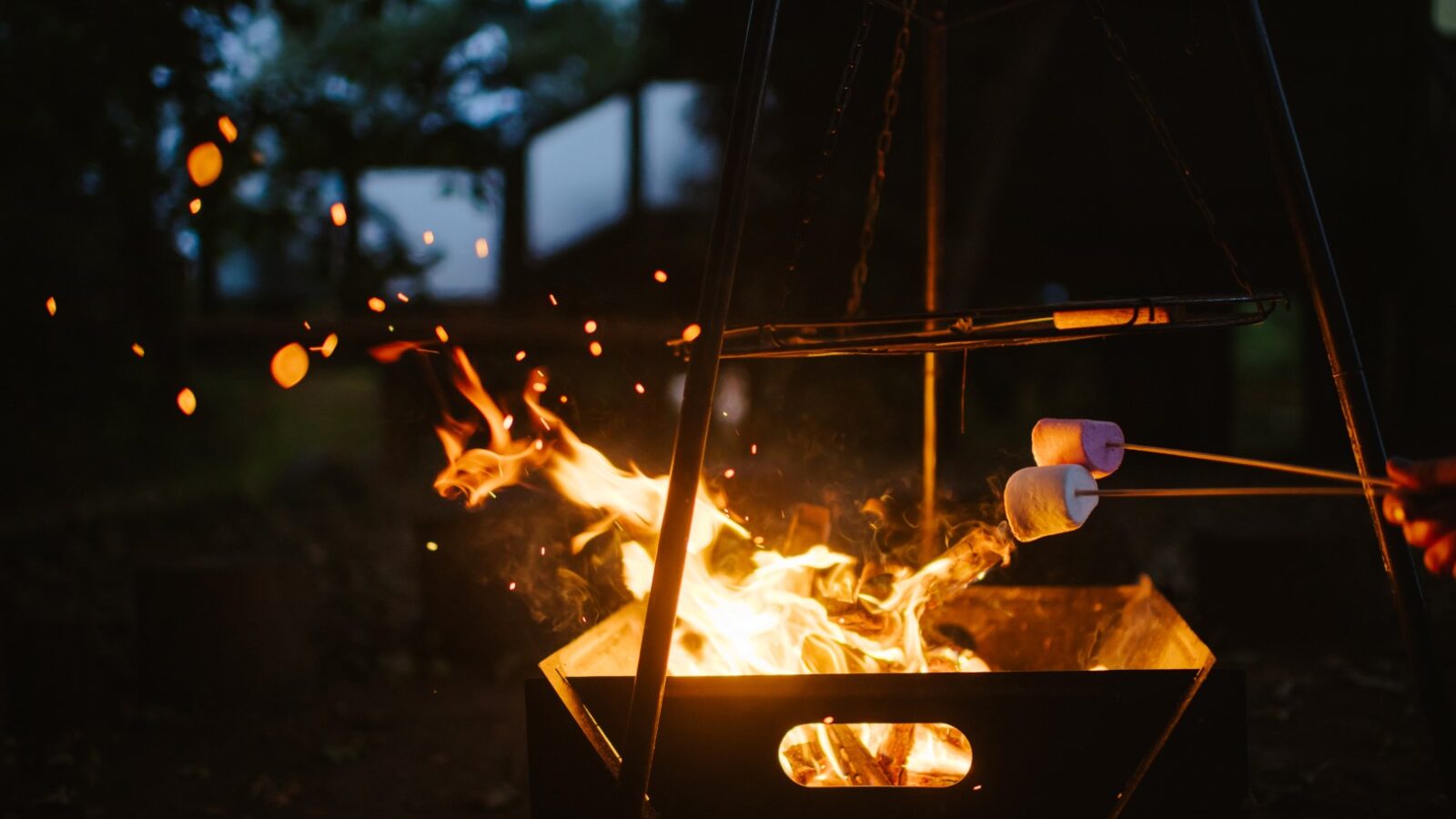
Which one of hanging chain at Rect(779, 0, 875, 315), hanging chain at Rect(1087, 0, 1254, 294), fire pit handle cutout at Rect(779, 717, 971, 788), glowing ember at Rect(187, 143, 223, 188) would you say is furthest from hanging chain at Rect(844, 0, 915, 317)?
glowing ember at Rect(187, 143, 223, 188)

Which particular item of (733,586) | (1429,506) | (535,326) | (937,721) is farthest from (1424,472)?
(535,326)

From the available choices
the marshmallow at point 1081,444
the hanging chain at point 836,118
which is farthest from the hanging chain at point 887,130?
the marshmallow at point 1081,444

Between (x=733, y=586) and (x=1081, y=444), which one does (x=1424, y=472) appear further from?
(x=733, y=586)

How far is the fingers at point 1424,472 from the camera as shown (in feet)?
6.29

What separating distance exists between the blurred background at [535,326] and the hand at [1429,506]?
1.30m

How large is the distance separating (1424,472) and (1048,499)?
680mm

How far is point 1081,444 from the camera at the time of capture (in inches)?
95.3

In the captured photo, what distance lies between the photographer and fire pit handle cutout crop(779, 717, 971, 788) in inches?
105

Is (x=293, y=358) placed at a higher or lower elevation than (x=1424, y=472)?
higher

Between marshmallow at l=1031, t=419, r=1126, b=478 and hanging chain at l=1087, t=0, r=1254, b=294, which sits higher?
hanging chain at l=1087, t=0, r=1254, b=294

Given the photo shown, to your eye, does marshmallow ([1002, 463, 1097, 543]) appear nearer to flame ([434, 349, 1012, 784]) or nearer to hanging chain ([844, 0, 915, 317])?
flame ([434, 349, 1012, 784])

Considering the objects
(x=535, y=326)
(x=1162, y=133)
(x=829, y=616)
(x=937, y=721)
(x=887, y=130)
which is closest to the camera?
(x=937, y=721)

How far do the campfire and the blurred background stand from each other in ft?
1.69

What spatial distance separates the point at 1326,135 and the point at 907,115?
13.8 feet
